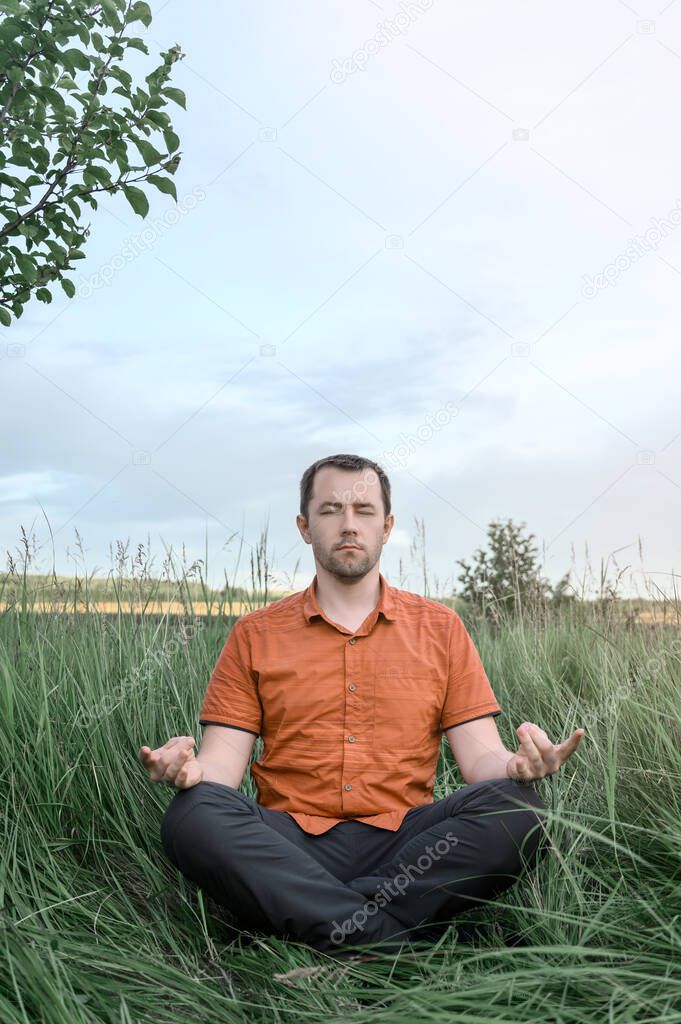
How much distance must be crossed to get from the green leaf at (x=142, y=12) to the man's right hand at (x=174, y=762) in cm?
261

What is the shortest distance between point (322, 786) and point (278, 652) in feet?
1.64

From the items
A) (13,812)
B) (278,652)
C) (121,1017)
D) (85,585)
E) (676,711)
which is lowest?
(121,1017)

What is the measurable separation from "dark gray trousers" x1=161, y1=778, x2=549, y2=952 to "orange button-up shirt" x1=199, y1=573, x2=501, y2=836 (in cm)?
20

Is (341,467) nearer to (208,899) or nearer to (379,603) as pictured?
(379,603)

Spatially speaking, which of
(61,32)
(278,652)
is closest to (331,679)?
(278,652)

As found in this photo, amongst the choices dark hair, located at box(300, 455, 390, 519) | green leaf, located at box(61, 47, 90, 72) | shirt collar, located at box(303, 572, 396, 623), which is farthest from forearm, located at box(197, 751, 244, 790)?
green leaf, located at box(61, 47, 90, 72)

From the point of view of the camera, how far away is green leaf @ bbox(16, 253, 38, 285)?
3.83 metres

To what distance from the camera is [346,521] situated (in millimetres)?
3350

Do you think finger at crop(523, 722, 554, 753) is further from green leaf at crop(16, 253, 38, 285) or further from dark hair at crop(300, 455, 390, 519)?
green leaf at crop(16, 253, 38, 285)

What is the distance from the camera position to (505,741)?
15.7ft

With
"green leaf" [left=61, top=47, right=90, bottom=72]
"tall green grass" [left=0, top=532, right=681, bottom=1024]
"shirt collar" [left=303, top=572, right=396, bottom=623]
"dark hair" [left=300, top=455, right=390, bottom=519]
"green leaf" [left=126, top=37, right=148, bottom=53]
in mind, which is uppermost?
"green leaf" [left=126, top=37, right=148, bottom=53]

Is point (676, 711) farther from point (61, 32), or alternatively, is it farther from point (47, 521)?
point (61, 32)

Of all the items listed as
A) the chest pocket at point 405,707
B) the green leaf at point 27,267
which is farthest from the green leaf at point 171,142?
the chest pocket at point 405,707

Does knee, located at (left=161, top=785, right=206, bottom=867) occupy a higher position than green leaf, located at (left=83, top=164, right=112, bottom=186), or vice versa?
green leaf, located at (left=83, top=164, right=112, bottom=186)
